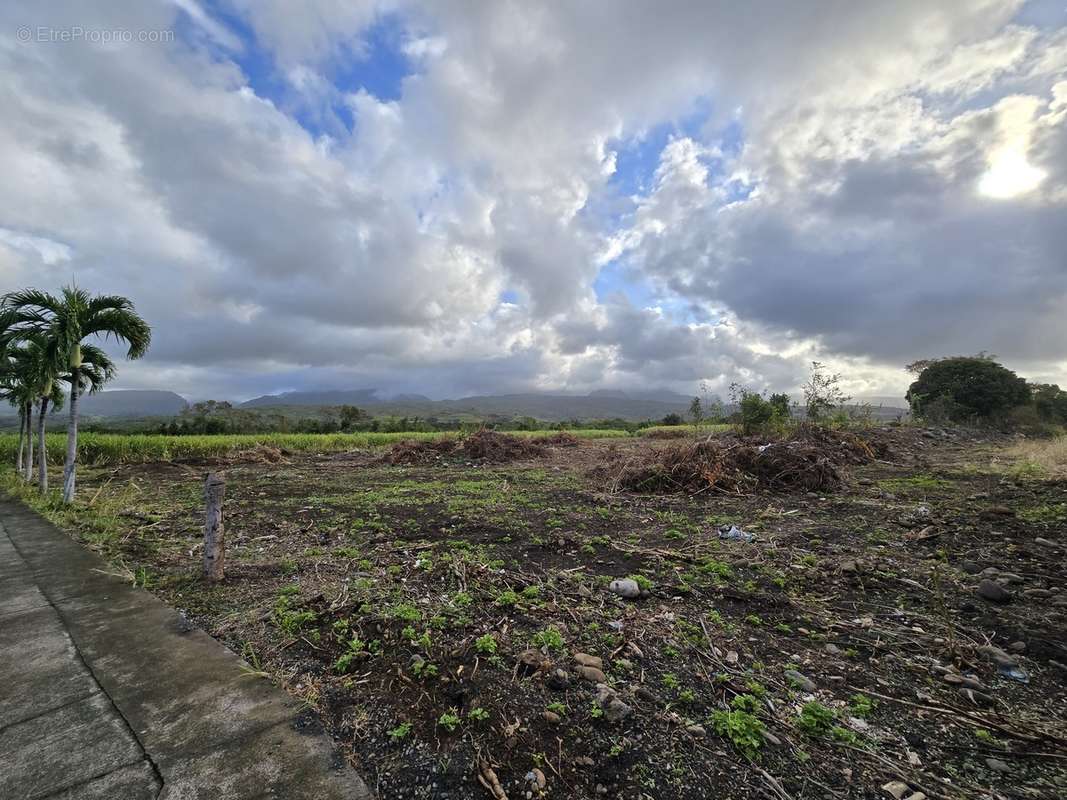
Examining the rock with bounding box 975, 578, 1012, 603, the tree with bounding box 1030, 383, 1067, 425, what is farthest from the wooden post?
the tree with bounding box 1030, 383, 1067, 425

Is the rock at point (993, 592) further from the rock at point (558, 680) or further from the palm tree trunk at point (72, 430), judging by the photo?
the palm tree trunk at point (72, 430)

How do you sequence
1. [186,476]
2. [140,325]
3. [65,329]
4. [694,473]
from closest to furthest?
1. [65,329]
2. [140,325]
3. [694,473]
4. [186,476]

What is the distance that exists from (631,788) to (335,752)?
1322mm

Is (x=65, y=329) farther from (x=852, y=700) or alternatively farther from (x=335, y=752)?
(x=852, y=700)

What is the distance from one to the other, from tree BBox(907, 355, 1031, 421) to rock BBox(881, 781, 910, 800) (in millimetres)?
34347

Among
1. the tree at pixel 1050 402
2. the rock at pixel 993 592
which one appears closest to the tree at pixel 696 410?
the rock at pixel 993 592

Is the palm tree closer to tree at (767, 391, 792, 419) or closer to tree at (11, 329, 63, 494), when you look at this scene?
tree at (11, 329, 63, 494)

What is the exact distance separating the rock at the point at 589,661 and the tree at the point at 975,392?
34482 millimetres

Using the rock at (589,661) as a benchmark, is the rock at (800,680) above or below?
below

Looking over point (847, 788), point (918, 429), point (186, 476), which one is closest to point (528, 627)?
point (847, 788)

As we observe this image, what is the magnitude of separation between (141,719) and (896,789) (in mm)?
3498

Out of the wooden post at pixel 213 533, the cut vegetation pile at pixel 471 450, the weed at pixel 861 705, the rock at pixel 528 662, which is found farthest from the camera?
the cut vegetation pile at pixel 471 450

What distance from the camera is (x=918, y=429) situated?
20.1m

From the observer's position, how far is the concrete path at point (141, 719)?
178 centimetres
